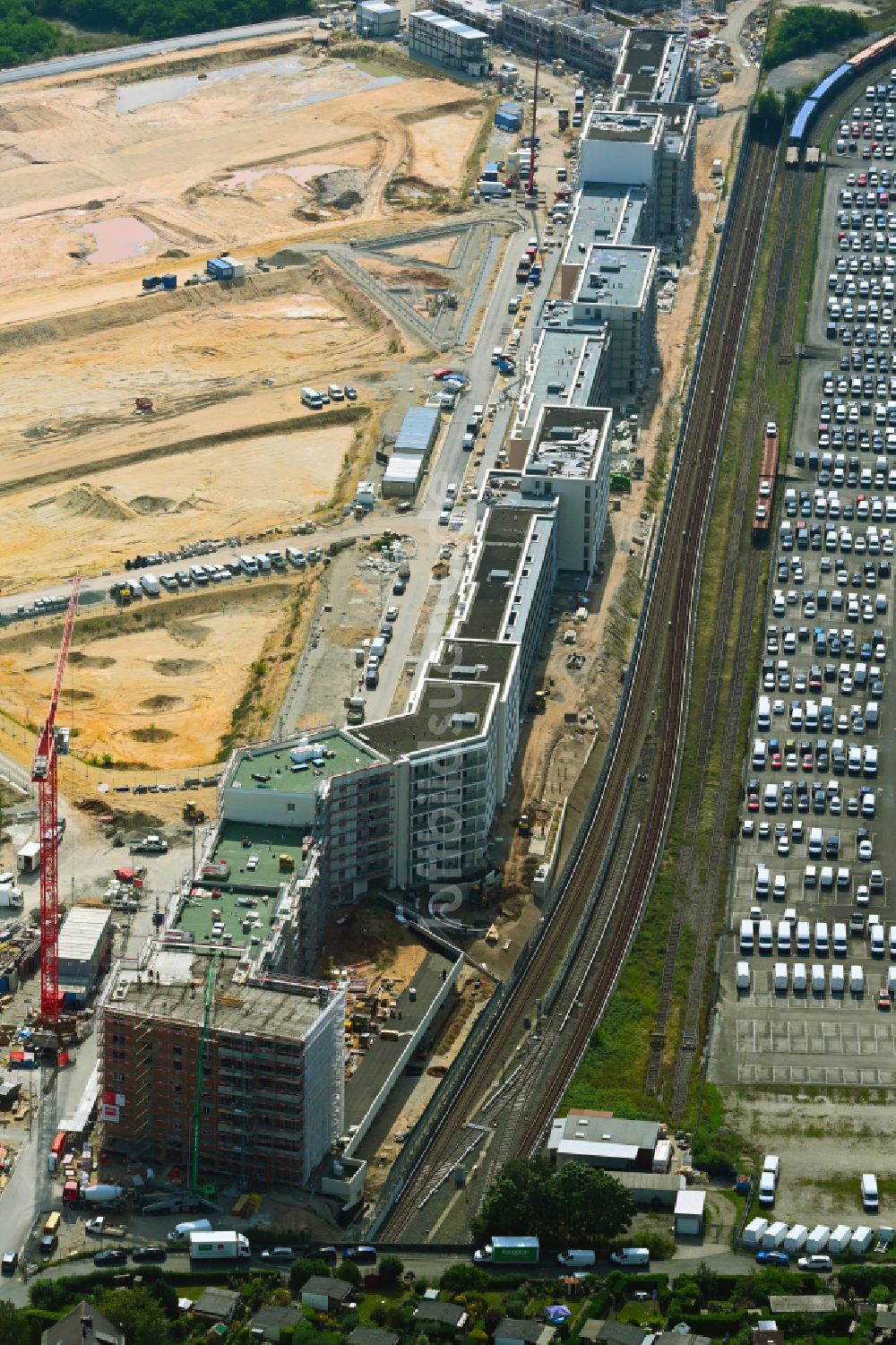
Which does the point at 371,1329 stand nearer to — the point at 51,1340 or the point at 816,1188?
the point at 51,1340


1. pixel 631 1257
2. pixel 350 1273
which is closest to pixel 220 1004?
pixel 350 1273

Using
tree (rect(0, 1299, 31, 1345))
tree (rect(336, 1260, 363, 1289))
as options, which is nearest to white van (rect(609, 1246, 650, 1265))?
tree (rect(336, 1260, 363, 1289))

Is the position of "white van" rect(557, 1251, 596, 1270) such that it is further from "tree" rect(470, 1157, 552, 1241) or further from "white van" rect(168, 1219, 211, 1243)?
"white van" rect(168, 1219, 211, 1243)

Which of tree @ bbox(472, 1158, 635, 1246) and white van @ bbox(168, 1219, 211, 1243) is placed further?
tree @ bbox(472, 1158, 635, 1246)

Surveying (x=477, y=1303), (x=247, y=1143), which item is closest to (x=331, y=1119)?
(x=247, y=1143)

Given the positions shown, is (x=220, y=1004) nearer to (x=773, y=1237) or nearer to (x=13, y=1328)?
(x=13, y=1328)

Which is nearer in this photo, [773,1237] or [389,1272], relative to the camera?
[389,1272]

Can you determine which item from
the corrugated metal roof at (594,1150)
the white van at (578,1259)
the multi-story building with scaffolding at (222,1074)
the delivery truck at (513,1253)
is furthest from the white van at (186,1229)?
the corrugated metal roof at (594,1150)
